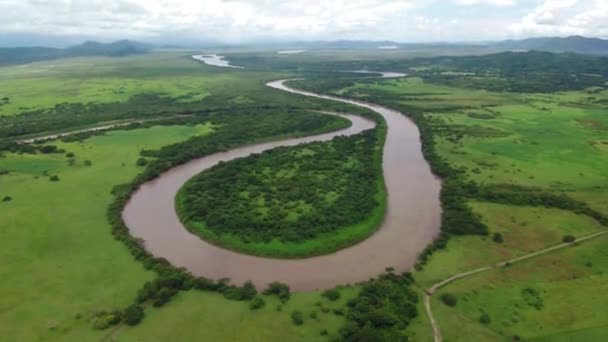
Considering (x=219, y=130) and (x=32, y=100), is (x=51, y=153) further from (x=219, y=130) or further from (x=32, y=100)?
(x=32, y=100)

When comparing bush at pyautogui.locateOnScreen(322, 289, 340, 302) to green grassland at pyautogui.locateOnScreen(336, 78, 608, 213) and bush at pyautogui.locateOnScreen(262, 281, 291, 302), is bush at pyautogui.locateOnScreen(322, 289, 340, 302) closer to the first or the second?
bush at pyautogui.locateOnScreen(262, 281, 291, 302)

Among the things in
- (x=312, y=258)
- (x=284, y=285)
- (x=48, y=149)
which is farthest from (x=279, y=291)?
(x=48, y=149)

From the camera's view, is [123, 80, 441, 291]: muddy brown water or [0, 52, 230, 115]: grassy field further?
[0, 52, 230, 115]: grassy field

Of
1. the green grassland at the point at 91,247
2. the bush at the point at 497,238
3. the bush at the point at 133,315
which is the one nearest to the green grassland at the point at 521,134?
the bush at the point at 497,238

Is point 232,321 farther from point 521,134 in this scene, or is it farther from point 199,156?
point 521,134

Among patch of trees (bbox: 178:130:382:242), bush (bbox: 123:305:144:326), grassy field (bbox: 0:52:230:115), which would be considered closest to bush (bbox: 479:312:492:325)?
patch of trees (bbox: 178:130:382:242)
